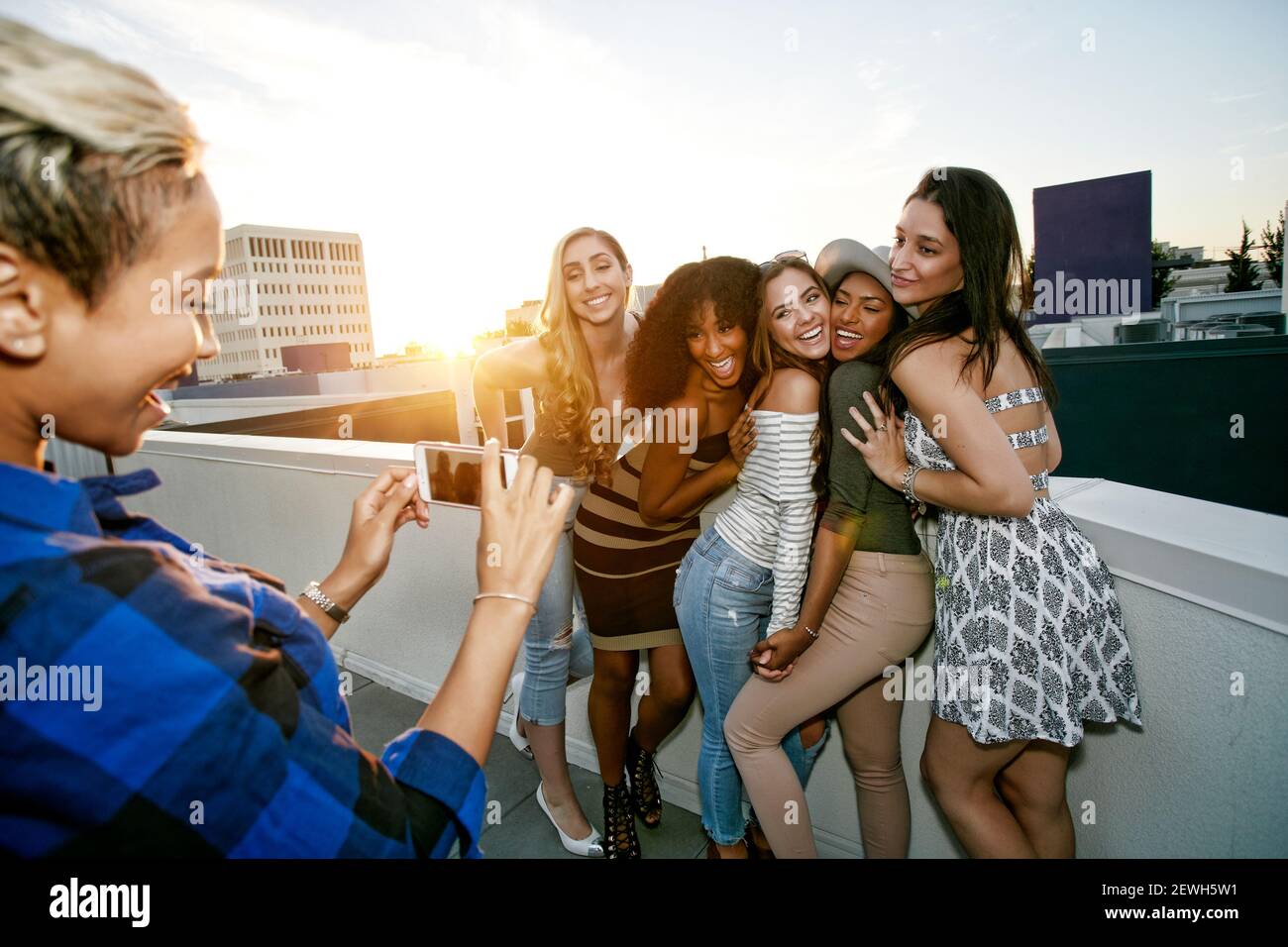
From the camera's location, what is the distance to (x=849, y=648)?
74.2 inches

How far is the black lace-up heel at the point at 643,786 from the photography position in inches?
108

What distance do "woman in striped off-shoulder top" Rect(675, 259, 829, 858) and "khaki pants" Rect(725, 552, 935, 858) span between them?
138 mm

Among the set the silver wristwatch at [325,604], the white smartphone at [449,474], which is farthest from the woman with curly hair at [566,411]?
the silver wristwatch at [325,604]

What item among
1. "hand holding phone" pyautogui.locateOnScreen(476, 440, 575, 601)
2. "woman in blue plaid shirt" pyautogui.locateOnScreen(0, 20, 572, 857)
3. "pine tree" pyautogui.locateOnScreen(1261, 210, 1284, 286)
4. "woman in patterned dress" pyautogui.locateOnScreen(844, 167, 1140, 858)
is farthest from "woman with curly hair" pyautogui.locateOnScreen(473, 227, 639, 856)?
"pine tree" pyautogui.locateOnScreen(1261, 210, 1284, 286)

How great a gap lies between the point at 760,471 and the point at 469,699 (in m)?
1.34

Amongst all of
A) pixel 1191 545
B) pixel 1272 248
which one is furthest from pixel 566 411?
pixel 1272 248

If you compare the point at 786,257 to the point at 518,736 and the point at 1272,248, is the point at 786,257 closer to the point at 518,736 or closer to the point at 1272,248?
the point at 518,736

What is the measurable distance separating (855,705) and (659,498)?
0.87 meters

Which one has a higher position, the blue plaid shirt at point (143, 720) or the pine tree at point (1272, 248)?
the pine tree at point (1272, 248)

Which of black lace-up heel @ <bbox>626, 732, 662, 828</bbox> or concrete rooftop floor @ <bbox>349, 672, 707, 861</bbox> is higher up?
black lace-up heel @ <bbox>626, 732, 662, 828</bbox>

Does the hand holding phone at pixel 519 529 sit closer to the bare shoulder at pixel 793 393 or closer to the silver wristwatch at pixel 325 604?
the silver wristwatch at pixel 325 604

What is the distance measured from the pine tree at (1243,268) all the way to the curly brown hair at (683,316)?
1395 inches

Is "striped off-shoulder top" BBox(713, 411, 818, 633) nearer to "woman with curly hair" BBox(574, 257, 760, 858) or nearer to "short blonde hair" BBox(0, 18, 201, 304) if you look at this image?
"woman with curly hair" BBox(574, 257, 760, 858)

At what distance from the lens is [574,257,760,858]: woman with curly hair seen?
7.32 ft
